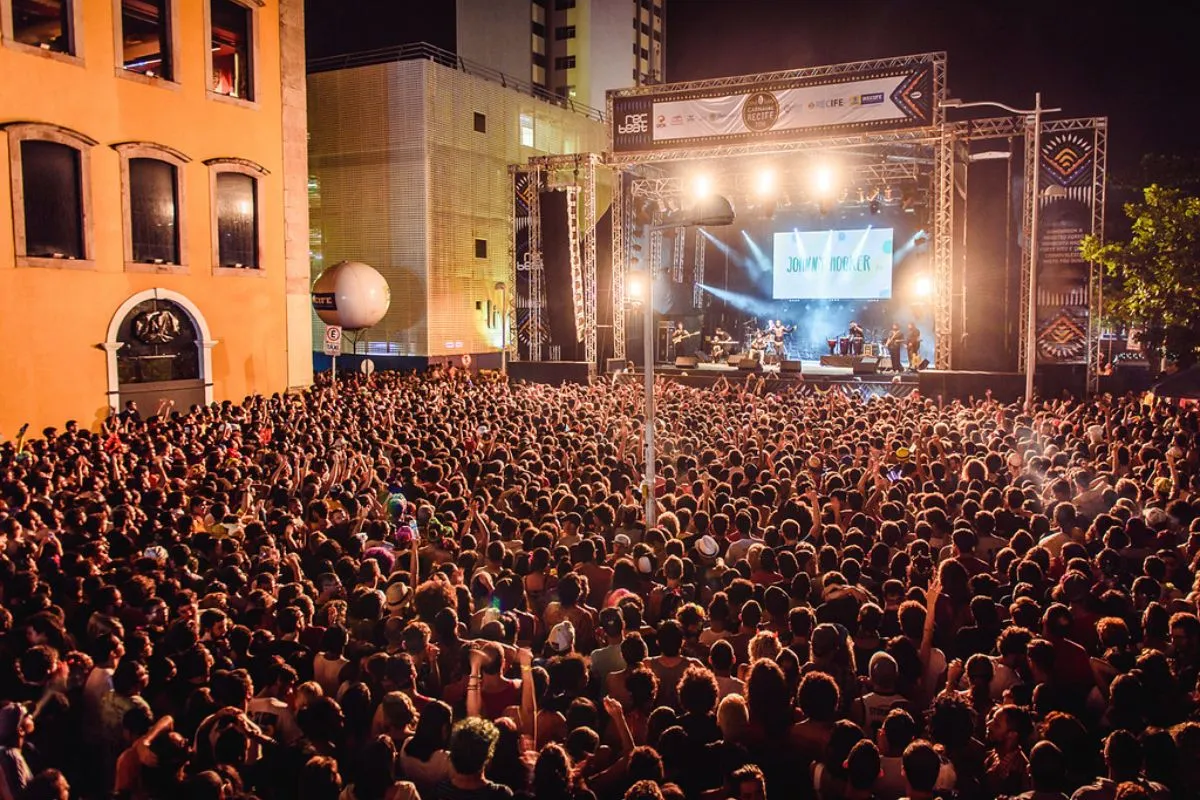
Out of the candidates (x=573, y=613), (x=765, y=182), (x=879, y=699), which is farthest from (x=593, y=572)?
(x=765, y=182)

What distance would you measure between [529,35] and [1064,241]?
1535 inches

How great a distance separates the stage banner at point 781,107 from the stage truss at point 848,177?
0.13 meters

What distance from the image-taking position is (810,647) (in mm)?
5715

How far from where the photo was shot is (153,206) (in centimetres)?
2045

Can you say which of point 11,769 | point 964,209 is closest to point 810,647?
point 11,769

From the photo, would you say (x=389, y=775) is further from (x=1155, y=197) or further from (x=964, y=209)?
(x=1155, y=197)

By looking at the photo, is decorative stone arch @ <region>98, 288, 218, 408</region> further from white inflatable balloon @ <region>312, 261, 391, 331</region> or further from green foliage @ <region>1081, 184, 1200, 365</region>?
green foliage @ <region>1081, 184, 1200, 365</region>

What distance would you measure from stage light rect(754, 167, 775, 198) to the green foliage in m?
8.67

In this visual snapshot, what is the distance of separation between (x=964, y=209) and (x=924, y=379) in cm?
475

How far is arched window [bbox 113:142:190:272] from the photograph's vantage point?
65.1ft

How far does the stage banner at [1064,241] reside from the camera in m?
22.2

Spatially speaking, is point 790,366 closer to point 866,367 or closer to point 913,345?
point 866,367

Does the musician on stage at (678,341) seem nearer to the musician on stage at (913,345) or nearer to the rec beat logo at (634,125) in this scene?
the musician on stage at (913,345)

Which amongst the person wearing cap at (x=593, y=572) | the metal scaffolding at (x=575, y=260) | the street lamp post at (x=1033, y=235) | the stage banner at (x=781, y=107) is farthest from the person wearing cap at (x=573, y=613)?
the metal scaffolding at (x=575, y=260)
